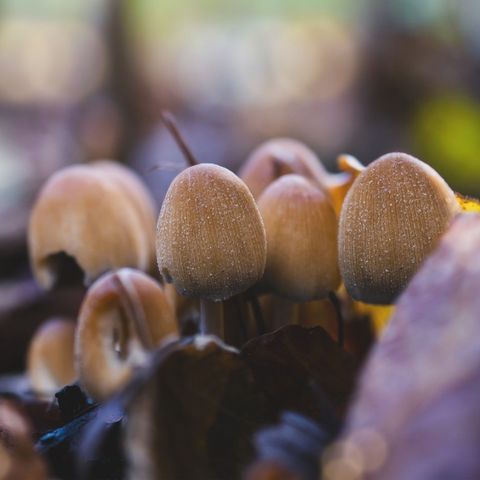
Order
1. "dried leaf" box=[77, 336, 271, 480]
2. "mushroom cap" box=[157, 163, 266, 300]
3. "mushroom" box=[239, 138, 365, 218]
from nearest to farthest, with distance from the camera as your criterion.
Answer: "dried leaf" box=[77, 336, 271, 480] → "mushroom cap" box=[157, 163, 266, 300] → "mushroom" box=[239, 138, 365, 218]

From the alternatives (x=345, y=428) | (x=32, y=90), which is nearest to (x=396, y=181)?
(x=345, y=428)

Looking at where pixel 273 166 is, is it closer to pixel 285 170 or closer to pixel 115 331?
pixel 285 170

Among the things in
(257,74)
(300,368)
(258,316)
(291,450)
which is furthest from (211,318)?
(257,74)

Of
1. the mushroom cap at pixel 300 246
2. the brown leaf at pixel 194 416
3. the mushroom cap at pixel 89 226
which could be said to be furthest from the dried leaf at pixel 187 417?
the mushroom cap at pixel 89 226

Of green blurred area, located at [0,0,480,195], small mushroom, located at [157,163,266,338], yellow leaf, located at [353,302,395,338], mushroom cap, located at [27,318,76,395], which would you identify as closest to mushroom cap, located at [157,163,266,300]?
small mushroom, located at [157,163,266,338]

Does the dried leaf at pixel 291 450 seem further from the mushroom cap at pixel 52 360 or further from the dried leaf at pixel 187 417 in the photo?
the mushroom cap at pixel 52 360

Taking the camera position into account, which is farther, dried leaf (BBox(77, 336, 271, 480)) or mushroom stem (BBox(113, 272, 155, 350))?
mushroom stem (BBox(113, 272, 155, 350))

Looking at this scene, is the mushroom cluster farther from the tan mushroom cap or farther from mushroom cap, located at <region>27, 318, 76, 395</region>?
mushroom cap, located at <region>27, 318, 76, 395</region>
